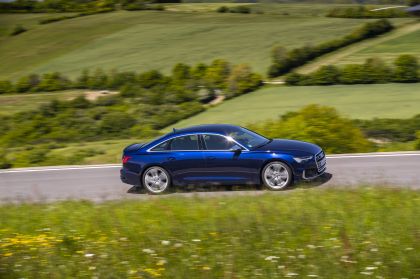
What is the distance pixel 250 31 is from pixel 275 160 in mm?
45351

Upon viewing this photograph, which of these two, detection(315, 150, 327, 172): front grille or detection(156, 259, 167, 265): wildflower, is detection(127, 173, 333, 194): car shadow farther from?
detection(156, 259, 167, 265): wildflower

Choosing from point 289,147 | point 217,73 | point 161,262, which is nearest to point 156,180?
point 289,147

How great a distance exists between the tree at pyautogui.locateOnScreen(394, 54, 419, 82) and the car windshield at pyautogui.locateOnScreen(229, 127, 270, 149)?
2532 centimetres

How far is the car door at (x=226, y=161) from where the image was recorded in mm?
15250

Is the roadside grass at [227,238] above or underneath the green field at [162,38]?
underneath

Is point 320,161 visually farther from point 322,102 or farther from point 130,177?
point 322,102

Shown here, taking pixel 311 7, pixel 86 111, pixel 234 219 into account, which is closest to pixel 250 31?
pixel 311 7

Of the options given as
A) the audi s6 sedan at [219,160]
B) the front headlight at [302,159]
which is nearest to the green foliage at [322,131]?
the audi s6 sedan at [219,160]

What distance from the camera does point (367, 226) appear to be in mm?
9656

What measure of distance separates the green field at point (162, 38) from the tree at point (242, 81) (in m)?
3.14

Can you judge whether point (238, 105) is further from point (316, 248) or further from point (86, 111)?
point (316, 248)

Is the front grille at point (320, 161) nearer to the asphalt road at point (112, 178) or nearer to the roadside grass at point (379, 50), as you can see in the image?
the asphalt road at point (112, 178)

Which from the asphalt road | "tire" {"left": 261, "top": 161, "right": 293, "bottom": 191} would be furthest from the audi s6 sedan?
the asphalt road

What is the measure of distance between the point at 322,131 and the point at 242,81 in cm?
2158
